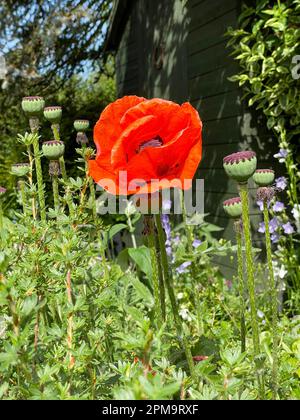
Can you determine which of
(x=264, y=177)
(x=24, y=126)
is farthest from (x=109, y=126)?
(x=24, y=126)

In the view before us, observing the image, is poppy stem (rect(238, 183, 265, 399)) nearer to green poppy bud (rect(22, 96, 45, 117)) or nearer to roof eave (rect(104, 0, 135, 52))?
green poppy bud (rect(22, 96, 45, 117))

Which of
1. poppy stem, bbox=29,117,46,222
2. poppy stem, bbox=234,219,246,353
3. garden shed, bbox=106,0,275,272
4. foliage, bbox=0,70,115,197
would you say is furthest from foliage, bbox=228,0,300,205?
foliage, bbox=0,70,115,197

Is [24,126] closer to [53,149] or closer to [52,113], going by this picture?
[52,113]

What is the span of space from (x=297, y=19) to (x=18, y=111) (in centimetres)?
664

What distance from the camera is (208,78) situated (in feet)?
17.3

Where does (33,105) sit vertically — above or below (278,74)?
below

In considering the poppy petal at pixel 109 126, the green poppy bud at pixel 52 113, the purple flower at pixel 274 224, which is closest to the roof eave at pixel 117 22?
the purple flower at pixel 274 224

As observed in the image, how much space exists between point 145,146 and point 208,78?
14.3 ft

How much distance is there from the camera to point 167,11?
6.70m

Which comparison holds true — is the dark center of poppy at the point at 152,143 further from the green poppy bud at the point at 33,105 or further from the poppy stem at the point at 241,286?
the green poppy bud at the point at 33,105

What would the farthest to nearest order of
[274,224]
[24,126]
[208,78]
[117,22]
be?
[24,126], [117,22], [208,78], [274,224]

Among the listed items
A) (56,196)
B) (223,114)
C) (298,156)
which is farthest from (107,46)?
(56,196)
